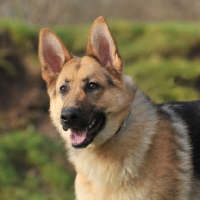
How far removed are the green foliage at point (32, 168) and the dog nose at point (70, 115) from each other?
272 cm

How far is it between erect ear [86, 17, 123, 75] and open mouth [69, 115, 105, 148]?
55 centimetres

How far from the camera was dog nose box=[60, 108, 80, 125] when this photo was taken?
3695mm

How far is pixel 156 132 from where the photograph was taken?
3.97 metres

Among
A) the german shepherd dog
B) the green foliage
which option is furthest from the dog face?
the green foliage

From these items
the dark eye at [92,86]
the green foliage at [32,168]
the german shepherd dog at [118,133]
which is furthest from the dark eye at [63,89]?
the green foliage at [32,168]

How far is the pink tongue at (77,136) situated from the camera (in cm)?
385

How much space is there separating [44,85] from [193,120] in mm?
4879

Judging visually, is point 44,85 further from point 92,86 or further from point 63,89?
point 92,86

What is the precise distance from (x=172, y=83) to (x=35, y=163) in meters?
3.34

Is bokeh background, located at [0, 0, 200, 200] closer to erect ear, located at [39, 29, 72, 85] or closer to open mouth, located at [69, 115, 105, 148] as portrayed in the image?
erect ear, located at [39, 29, 72, 85]

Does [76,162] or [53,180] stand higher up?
[76,162]

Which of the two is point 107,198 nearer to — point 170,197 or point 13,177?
point 170,197

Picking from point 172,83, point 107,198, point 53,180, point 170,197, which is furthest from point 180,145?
point 172,83

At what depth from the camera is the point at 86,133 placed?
385 cm
